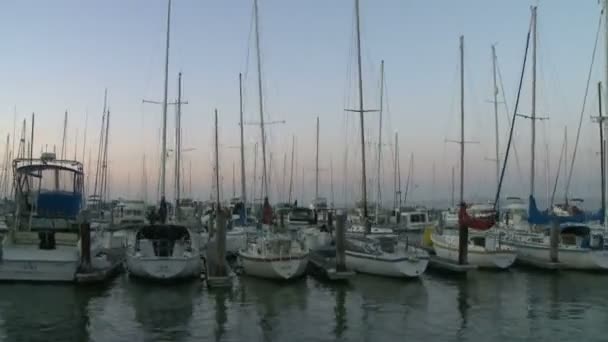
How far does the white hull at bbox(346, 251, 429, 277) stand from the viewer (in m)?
27.2

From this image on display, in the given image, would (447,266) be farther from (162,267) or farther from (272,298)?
(162,267)

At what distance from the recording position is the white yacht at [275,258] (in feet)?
85.9

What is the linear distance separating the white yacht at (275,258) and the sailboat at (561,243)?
549 inches

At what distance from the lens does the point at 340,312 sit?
20609mm

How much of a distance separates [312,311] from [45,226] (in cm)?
1416

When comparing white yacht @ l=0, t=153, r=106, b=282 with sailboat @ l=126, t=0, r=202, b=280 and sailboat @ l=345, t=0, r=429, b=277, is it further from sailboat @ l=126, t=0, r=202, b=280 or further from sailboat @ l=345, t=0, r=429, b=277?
sailboat @ l=345, t=0, r=429, b=277

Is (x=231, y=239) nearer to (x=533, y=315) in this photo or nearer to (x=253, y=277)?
(x=253, y=277)

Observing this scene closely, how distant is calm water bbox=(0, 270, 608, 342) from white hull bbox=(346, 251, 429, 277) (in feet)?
1.93

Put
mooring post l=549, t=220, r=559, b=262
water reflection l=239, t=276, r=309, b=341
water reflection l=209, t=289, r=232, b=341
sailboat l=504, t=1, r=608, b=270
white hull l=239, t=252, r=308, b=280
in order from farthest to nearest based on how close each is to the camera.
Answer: mooring post l=549, t=220, r=559, b=262 < sailboat l=504, t=1, r=608, b=270 < white hull l=239, t=252, r=308, b=280 < water reflection l=239, t=276, r=309, b=341 < water reflection l=209, t=289, r=232, b=341

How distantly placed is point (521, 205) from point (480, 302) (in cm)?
3934

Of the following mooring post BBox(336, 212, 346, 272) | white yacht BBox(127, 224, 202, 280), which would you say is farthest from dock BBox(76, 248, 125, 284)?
mooring post BBox(336, 212, 346, 272)

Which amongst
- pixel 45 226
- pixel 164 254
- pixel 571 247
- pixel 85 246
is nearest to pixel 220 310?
pixel 164 254

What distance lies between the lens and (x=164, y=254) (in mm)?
26500

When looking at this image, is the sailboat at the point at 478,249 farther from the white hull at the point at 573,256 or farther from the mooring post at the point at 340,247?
the mooring post at the point at 340,247
